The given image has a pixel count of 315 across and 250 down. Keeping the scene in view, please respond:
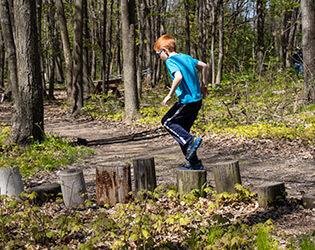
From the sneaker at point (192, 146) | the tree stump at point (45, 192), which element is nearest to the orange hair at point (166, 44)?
the sneaker at point (192, 146)

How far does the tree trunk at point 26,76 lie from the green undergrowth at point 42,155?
0.30 meters

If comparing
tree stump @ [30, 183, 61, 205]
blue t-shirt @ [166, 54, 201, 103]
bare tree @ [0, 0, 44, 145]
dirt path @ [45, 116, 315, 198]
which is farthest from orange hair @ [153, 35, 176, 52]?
bare tree @ [0, 0, 44, 145]

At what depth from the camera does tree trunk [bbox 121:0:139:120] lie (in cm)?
1281

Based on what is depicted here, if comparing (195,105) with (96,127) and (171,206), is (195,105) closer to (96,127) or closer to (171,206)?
(171,206)

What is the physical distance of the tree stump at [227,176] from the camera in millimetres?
4309

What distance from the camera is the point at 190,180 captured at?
172 inches

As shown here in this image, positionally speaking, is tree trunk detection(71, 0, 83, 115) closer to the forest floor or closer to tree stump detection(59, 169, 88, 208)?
the forest floor

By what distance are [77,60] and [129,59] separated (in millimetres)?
3261

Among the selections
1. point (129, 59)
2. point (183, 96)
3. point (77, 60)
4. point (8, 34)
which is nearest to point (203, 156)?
point (183, 96)

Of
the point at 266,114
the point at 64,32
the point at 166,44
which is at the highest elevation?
the point at 64,32

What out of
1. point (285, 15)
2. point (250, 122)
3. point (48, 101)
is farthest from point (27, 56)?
point (285, 15)

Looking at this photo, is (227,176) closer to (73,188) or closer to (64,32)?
(73,188)

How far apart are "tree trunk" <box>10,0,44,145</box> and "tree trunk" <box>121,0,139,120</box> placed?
4883 millimetres

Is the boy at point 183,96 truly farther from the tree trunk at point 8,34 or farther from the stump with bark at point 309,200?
the tree trunk at point 8,34
